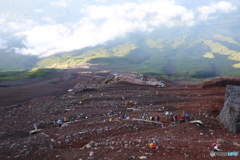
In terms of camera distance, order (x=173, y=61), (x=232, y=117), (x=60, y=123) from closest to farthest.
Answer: (x=232, y=117) < (x=60, y=123) < (x=173, y=61)

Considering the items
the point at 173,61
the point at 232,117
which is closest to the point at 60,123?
the point at 232,117

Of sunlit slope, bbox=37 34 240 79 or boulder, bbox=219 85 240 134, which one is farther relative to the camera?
sunlit slope, bbox=37 34 240 79

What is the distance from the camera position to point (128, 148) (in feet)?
32.8

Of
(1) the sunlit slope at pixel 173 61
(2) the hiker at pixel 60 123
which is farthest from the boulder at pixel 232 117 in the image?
(1) the sunlit slope at pixel 173 61

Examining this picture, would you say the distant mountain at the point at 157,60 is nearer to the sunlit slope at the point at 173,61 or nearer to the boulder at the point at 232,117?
the sunlit slope at the point at 173,61

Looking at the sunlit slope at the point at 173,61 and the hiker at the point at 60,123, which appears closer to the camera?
the hiker at the point at 60,123

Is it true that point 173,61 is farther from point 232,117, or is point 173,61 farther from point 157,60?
point 232,117

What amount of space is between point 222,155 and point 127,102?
1720cm

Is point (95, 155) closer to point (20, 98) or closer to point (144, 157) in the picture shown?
point (144, 157)

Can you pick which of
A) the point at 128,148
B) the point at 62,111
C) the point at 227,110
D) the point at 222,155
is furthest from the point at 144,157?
the point at 62,111

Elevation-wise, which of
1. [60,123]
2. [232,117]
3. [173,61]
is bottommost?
[60,123]

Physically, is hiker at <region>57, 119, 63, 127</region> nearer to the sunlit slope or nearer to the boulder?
the boulder

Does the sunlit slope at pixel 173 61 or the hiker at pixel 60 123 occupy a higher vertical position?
the sunlit slope at pixel 173 61

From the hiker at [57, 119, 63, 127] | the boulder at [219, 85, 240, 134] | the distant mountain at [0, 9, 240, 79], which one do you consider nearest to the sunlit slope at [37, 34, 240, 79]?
the distant mountain at [0, 9, 240, 79]
